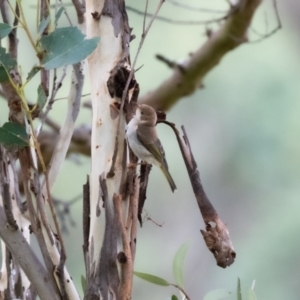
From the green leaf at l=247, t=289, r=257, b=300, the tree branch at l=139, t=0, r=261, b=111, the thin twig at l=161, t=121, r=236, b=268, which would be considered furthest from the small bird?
the tree branch at l=139, t=0, r=261, b=111

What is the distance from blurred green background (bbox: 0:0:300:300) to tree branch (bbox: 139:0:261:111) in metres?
0.46

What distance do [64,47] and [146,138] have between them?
40 centimetres

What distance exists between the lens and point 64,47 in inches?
19.2

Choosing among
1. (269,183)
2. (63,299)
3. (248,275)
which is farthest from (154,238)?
(63,299)

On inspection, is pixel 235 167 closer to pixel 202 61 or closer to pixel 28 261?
pixel 202 61

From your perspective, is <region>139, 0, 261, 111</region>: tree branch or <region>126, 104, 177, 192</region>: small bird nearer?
<region>126, 104, 177, 192</region>: small bird

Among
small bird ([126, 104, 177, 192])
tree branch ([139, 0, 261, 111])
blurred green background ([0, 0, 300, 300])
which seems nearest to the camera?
small bird ([126, 104, 177, 192])

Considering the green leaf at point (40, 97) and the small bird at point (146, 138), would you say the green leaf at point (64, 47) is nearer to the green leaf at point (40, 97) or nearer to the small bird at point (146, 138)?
the green leaf at point (40, 97)

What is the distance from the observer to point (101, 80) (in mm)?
591

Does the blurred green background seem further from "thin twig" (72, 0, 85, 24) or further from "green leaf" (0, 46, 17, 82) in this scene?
"green leaf" (0, 46, 17, 82)

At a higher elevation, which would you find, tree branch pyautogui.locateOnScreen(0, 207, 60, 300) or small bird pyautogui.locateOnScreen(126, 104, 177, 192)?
small bird pyautogui.locateOnScreen(126, 104, 177, 192)

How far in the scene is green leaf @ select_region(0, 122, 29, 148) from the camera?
→ 48 cm

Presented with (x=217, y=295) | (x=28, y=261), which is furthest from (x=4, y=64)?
(x=217, y=295)

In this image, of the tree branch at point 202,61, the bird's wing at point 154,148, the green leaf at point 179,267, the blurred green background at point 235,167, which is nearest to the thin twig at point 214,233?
the green leaf at point 179,267
